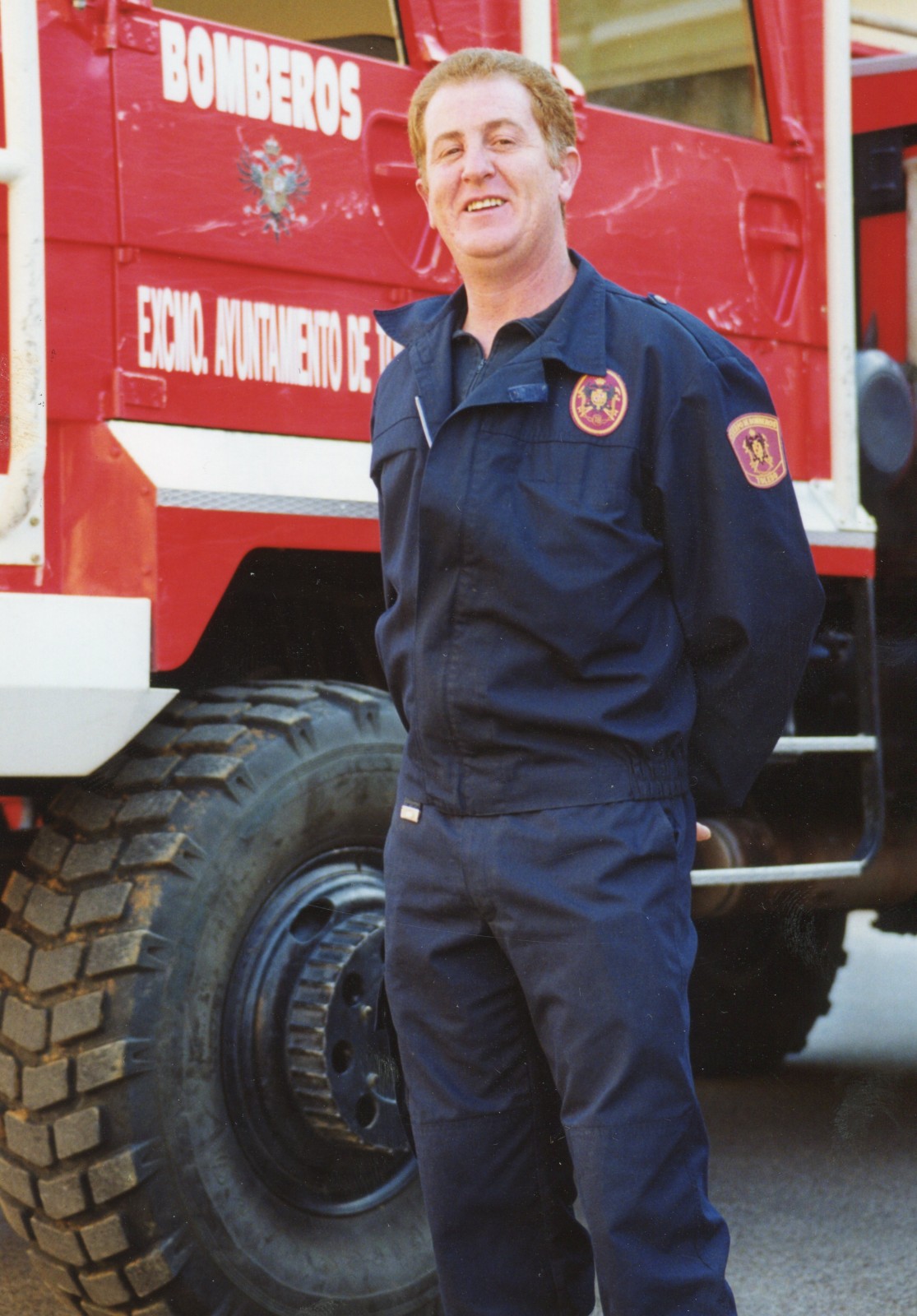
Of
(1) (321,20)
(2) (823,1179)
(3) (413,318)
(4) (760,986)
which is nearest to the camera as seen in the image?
(3) (413,318)

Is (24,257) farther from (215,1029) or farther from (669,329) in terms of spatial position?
(215,1029)

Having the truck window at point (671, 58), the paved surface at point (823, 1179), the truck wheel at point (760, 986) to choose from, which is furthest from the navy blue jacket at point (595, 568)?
the truck wheel at point (760, 986)

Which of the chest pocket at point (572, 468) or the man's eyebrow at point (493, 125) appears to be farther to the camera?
the man's eyebrow at point (493, 125)

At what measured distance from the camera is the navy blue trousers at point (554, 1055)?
6.89 ft

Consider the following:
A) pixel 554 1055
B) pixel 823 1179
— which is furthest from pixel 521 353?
pixel 823 1179

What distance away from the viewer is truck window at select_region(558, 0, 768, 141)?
3676 mm

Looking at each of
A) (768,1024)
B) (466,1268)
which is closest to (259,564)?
(466,1268)

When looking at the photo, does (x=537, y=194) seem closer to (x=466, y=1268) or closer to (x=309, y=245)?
(x=309, y=245)

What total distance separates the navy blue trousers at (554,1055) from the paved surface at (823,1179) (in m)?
1.33

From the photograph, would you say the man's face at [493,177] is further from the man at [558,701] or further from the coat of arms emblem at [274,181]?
the coat of arms emblem at [274,181]

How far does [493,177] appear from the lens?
228 centimetres

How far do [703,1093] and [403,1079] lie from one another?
318cm

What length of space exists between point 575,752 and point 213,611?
982 mm

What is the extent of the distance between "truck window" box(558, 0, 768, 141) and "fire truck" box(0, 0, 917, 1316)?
0.04 feet
